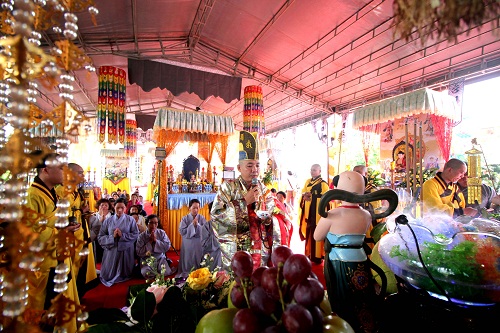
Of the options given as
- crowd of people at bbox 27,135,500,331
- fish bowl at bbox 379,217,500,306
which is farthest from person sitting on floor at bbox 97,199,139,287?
fish bowl at bbox 379,217,500,306

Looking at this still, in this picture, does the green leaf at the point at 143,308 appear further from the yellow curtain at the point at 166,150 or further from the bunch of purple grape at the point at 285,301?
the yellow curtain at the point at 166,150

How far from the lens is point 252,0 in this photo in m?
5.60

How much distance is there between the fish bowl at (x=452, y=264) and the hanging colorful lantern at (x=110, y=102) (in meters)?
7.64

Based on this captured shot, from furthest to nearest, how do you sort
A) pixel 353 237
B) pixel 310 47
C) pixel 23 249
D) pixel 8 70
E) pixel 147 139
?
pixel 147 139
pixel 310 47
pixel 353 237
pixel 8 70
pixel 23 249

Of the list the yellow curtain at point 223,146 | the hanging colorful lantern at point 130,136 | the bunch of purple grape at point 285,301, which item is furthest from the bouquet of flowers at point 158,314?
the hanging colorful lantern at point 130,136

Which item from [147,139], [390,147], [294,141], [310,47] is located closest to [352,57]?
[310,47]

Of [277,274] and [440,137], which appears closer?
[277,274]

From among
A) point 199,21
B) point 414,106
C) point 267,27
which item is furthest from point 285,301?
point 199,21

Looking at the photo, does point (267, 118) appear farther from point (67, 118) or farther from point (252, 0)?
point (67, 118)

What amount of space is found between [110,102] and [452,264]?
26.0 ft

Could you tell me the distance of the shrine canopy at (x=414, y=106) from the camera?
4.38m

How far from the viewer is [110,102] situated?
7215mm

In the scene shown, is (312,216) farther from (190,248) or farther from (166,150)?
(166,150)

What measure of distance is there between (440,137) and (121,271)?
6.71m
